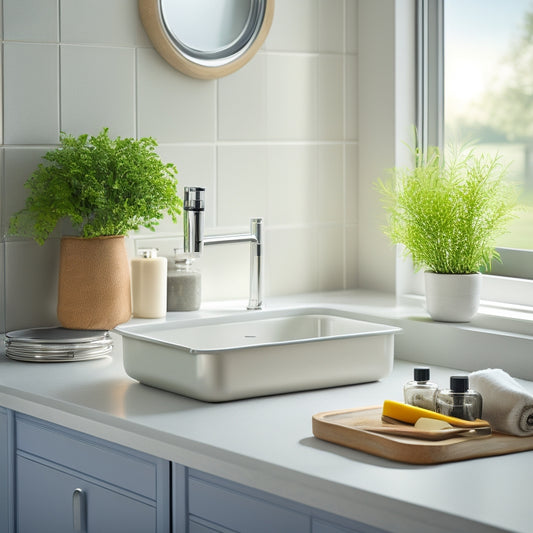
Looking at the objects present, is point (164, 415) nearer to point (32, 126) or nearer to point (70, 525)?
point (70, 525)

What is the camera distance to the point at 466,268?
1.96m

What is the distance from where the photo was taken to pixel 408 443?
4.08 ft

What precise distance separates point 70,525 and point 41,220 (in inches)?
24.8

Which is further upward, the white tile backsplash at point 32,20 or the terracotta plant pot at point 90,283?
the white tile backsplash at point 32,20

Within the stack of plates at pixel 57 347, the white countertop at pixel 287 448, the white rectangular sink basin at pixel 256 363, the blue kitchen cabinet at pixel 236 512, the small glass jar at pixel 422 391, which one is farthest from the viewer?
the stack of plates at pixel 57 347

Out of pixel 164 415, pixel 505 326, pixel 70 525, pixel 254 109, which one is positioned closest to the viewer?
pixel 164 415

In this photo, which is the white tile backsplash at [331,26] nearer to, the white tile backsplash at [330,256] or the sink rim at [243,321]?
the white tile backsplash at [330,256]

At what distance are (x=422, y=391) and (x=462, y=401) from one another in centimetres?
9

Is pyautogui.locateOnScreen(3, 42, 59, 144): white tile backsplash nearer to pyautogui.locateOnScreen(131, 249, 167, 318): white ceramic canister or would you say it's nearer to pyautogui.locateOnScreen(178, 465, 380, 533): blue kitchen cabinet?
pyautogui.locateOnScreen(131, 249, 167, 318): white ceramic canister

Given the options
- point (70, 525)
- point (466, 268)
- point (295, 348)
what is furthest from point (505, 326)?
point (70, 525)

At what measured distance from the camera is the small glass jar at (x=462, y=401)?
4.51ft

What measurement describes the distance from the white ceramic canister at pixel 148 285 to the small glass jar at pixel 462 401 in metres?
0.85

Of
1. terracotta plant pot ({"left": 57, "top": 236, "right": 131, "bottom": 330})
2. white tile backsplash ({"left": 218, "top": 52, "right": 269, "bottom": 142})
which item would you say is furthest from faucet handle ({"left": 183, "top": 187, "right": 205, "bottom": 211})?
white tile backsplash ({"left": 218, "top": 52, "right": 269, "bottom": 142})

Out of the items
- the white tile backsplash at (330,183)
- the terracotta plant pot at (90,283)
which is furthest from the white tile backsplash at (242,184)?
the terracotta plant pot at (90,283)
